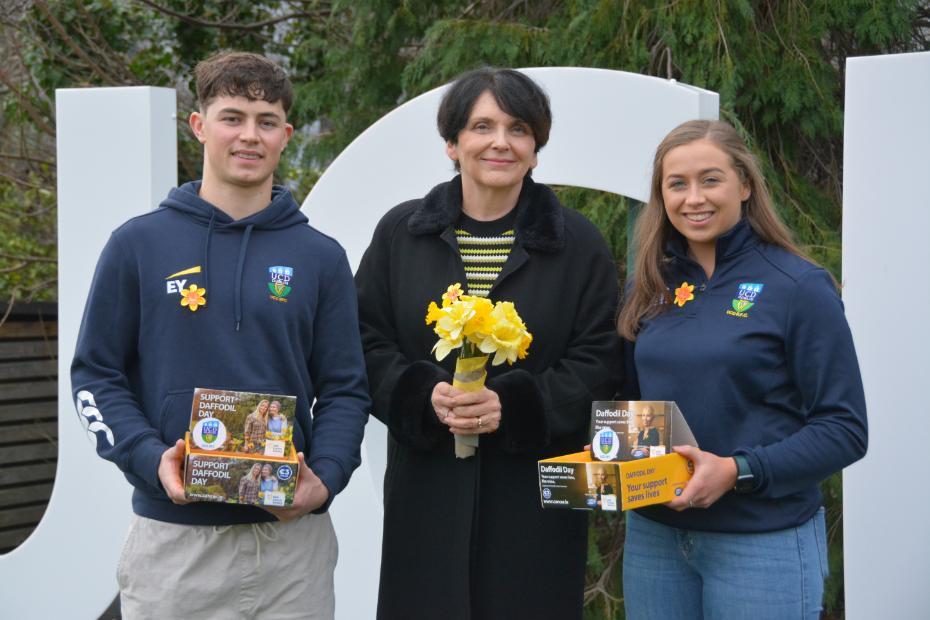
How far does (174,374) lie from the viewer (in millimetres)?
2752

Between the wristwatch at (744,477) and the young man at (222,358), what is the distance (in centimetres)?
95

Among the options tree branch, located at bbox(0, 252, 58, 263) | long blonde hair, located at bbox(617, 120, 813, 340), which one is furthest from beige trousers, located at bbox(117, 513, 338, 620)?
tree branch, located at bbox(0, 252, 58, 263)

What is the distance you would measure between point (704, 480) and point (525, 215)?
917mm

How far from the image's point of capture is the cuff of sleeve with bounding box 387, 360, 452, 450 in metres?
3.07

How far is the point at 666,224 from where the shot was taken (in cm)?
304

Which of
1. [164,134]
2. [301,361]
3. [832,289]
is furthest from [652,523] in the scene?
[164,134]

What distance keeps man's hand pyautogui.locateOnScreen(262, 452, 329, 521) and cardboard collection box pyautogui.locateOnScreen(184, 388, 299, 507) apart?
0.08 m

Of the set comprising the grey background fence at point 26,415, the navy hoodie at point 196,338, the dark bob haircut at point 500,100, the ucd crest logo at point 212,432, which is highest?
the dark bob haircut at point 500,100

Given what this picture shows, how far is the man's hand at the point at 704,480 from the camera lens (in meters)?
2.66

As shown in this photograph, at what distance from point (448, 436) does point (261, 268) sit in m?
0.71

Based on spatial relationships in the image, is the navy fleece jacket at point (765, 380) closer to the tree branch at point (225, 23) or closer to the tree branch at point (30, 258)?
the tree branch at point (225, 23)

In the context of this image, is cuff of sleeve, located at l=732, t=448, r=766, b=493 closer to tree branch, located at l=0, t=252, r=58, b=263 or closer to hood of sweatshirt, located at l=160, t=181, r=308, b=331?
hood of sweatshirt, located at l=160, t=181, r=308, b=331

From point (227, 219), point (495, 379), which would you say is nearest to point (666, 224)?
point (495, 379)

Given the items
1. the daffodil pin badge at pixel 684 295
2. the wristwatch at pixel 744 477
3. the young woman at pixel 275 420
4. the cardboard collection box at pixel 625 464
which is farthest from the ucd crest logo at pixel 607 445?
the young woman at pixel 275 420
